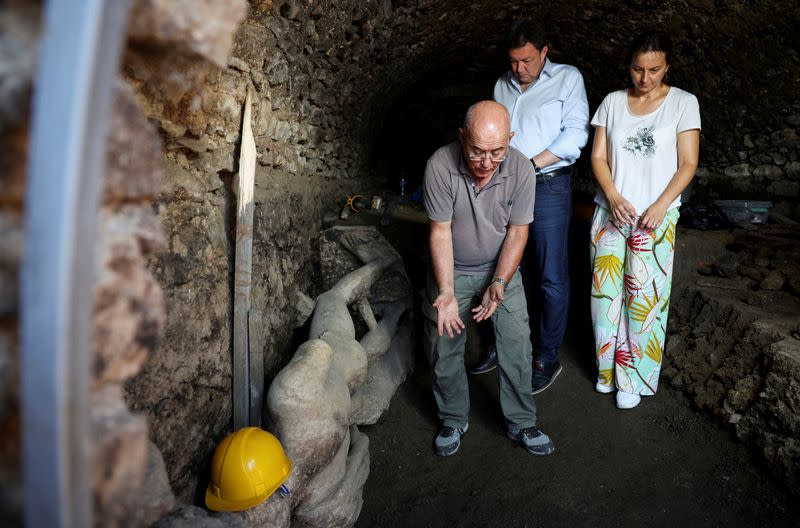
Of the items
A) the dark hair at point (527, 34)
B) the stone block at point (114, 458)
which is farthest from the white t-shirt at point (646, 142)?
the stone block at point (114, 458)

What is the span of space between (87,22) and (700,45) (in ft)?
14.7

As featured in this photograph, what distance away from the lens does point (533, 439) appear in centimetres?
287

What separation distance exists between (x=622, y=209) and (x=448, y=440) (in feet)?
5.03

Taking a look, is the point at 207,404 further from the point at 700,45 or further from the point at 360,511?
the point at 700,45

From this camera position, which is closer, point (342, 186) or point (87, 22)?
point (87, 22)

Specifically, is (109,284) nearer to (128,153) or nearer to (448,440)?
(128,153)

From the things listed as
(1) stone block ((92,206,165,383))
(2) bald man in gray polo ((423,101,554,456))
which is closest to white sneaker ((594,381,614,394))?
(2) bald man in gray polo ((423,101,554,456))

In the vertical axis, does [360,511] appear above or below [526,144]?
below

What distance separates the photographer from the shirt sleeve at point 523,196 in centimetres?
256

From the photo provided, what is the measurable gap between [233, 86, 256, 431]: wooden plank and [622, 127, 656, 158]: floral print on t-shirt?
195 cm

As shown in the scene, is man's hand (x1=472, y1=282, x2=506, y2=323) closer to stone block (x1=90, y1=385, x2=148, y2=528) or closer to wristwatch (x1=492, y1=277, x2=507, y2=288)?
wristwatch (x1=492, y1=277, x2=507, y2=288)

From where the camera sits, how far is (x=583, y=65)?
521 centimetres

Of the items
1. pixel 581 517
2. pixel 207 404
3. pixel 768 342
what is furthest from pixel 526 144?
pixel 207 404

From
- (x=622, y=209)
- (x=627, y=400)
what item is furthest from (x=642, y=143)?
(x=627, y=400)
